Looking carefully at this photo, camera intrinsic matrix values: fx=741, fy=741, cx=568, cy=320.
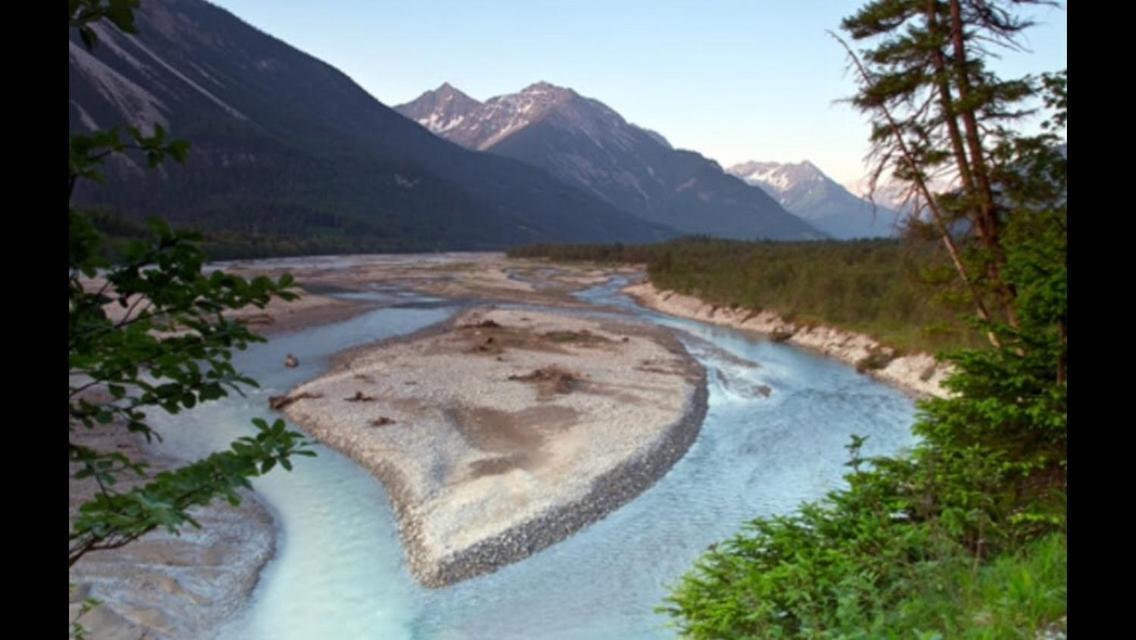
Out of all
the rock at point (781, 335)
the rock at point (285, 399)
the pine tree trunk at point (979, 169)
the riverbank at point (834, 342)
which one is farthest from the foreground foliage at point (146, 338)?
the rock at point (781, 335)

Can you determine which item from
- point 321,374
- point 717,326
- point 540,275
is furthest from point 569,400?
point 540,275

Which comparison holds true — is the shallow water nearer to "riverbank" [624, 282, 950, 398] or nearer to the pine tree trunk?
"riverbank" [624, 282, 950, 398]

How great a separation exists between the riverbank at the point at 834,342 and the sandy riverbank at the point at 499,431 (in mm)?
8137

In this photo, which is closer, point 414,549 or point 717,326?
point 414,549

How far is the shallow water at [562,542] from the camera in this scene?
11.6 m

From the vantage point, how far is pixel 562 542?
582 inches

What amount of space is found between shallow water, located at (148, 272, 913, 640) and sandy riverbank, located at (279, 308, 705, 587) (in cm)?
55

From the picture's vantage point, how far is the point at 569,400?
25469 mm

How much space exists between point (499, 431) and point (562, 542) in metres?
7.29

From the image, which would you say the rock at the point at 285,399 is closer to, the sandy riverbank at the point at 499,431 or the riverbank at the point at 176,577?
the sandy riverbank at the point at 499,431

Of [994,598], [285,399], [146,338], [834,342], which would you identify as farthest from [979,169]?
[834,342]
